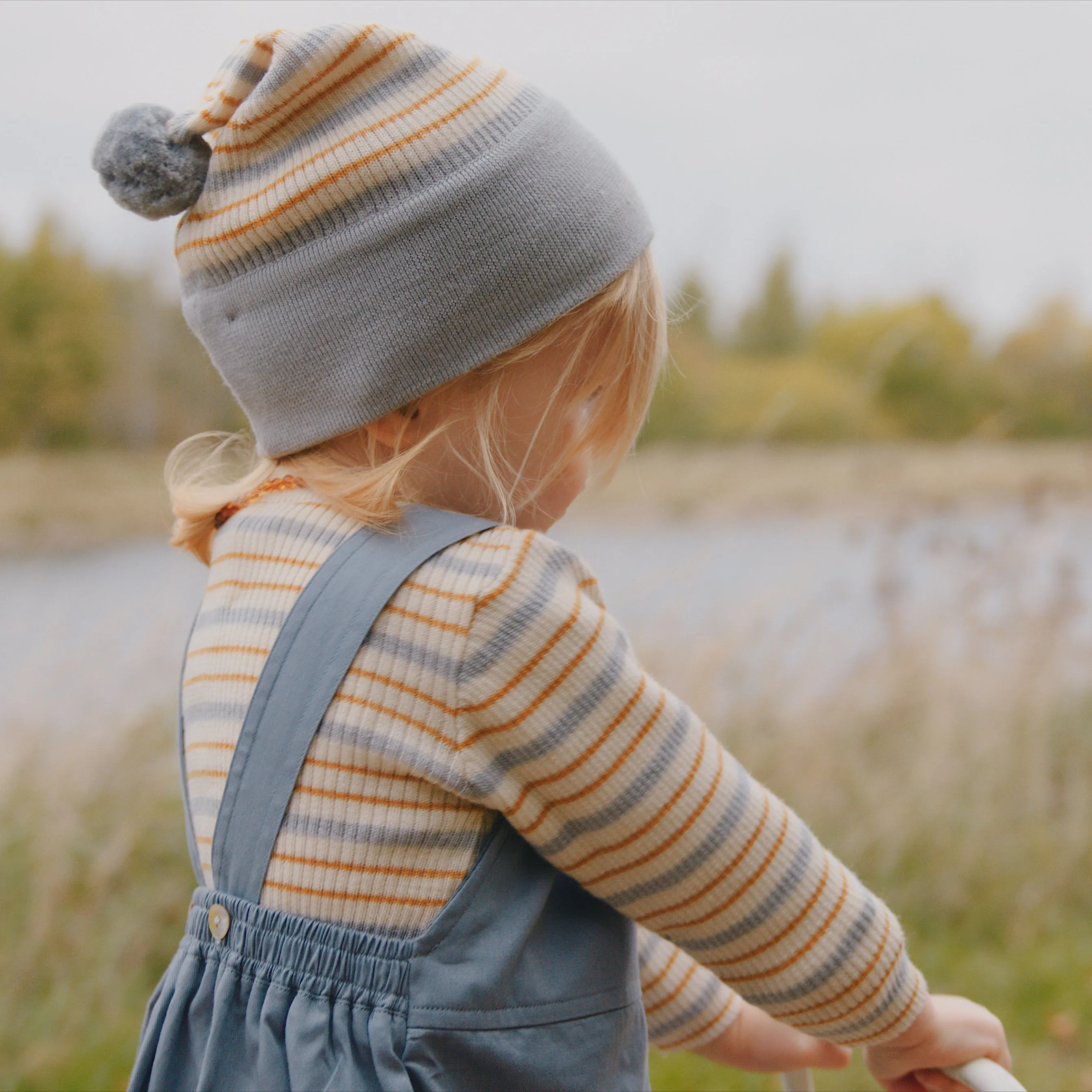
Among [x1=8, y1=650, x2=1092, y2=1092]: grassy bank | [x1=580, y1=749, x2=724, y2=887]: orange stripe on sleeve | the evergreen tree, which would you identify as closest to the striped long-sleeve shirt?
[x1=580, y1=749, x2=724, y2=887]: orange stripe on sleeve

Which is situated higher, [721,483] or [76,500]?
[76,500]

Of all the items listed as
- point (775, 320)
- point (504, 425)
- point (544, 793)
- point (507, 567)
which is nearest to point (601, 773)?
point (544, 793)

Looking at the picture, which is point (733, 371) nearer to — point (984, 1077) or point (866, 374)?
point (866, 374)

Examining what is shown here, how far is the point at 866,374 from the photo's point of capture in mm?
2740

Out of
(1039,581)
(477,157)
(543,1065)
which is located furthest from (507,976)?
(1039,581)

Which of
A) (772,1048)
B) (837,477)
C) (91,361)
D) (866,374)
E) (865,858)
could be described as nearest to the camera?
(772,1048)

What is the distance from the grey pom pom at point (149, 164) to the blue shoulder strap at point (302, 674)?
0.33m

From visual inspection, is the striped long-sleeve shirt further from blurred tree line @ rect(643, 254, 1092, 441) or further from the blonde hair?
blurred tree line @ rect(643, 254, 1092, 441)

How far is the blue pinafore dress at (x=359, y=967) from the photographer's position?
2.40 feet

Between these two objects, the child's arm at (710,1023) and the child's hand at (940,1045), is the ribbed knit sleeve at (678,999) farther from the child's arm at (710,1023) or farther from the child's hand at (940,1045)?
the child's hand at (940,1045)

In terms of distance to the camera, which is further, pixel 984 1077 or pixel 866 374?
pixel 866 374

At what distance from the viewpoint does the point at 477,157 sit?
83 cm

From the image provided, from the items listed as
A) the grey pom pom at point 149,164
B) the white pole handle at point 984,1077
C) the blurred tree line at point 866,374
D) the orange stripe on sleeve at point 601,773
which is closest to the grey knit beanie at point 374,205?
the grey pom pom at point 149,164

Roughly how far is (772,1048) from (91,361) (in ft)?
7.40
